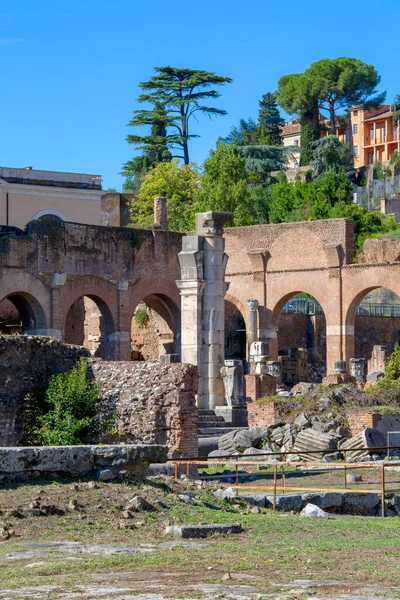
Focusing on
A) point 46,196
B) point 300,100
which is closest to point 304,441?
point 46,196

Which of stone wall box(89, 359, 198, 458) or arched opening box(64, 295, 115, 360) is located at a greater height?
arched opening box(64, 295, 115, 360)

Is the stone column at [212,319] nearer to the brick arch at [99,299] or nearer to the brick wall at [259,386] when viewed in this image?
the brick wall at [259,386]

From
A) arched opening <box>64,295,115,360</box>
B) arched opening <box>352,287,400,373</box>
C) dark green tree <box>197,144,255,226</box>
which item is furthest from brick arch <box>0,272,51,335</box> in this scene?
dark green tree <box>197,144,255,226</box>

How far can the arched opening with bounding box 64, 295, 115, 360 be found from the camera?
35.3 meters

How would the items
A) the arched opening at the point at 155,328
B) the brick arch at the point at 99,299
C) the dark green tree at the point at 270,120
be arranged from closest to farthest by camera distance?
1. the brick arch at the point at 99,299
2. the arched opening at the point at 155,328
3. the dark green tree at the point at 270,120

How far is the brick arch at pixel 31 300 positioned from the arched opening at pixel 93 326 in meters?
1.75

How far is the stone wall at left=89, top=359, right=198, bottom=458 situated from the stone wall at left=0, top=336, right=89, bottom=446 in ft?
1.50

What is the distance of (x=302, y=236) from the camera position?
3956 cm

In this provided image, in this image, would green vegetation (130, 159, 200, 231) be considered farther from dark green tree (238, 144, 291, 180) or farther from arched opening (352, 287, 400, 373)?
dark green tree (238, 144, 291, 180)

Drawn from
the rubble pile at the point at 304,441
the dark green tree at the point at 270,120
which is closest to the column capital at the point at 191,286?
the rubble pile at the point at 304,441

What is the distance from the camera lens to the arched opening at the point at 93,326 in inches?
1389

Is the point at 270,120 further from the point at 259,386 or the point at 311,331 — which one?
the point at 259,386

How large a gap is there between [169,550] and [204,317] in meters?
17.8

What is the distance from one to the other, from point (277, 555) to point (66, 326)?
27725 millimetres
